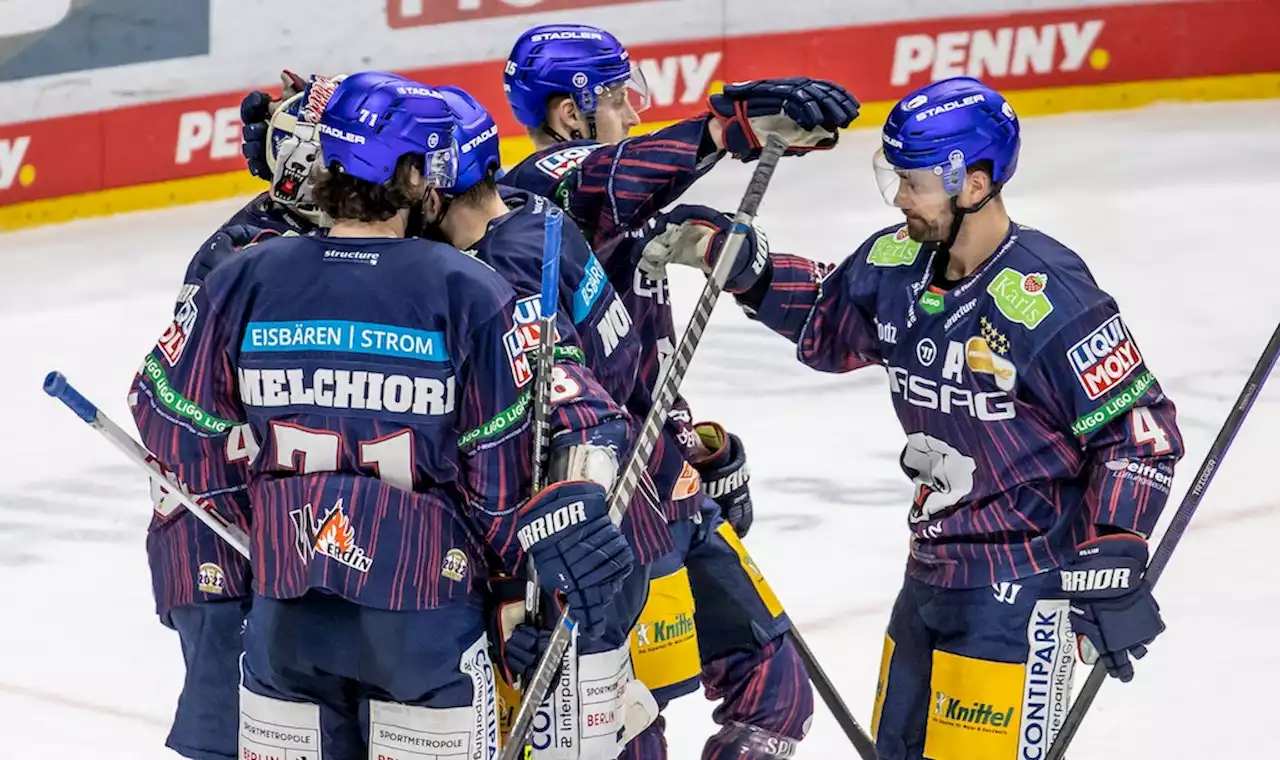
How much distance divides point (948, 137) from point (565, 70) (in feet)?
2.72

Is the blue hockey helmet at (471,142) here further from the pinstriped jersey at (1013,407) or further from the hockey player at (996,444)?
the pinstriped jersey at (1013,407)

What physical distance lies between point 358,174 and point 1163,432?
132 centimetres

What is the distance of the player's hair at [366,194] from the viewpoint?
2807 millimetres

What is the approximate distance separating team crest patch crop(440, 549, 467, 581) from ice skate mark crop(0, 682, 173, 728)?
1973mm

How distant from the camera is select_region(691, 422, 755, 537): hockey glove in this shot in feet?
13.5

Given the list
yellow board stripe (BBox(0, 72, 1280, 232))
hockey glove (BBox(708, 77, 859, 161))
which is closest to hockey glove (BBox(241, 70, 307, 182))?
hockey glove (BBox(708, 77, 859, 161))

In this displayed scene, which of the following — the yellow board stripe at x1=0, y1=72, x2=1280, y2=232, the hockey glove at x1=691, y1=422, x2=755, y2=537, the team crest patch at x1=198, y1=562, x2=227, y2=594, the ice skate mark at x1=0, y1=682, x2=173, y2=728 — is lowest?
the yellow board stripe at x1=0, y1=72, x2=1280, y2=232

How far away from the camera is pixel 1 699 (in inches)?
187

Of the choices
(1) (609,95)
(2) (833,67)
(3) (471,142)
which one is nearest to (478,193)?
(3) (471,142)

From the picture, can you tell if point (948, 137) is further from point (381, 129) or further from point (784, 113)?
point (381, 129)

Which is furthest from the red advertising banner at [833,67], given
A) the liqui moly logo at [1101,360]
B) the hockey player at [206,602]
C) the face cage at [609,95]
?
the liqui moly logo at [1101,360]

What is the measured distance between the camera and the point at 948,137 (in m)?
3.30

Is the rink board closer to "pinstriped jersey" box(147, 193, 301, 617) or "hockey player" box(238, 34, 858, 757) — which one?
"hockey player" box(238, 34, 858, 757)

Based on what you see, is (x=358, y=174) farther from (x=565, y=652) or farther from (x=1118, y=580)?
(x=1118, y=580)
